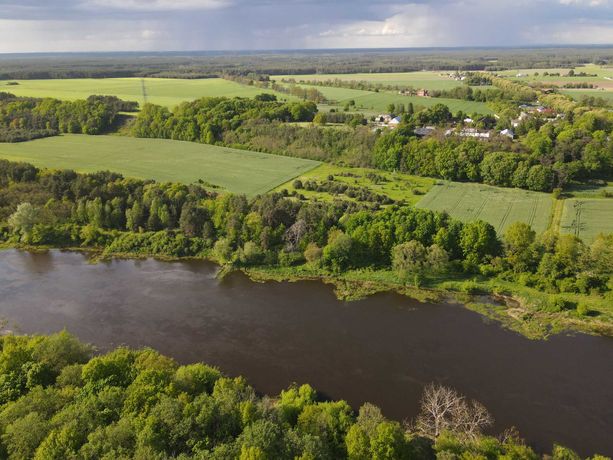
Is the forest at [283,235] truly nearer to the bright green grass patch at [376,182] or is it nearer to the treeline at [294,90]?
the bright green grass patch at [376,182]

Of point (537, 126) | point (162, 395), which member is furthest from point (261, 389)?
point (537, 126)

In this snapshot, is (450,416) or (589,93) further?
(589,93)

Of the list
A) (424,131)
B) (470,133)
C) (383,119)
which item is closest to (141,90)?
(383,119)

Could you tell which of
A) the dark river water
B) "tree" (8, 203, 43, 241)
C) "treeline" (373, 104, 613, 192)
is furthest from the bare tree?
"tree" (8, 203, 43, 241)

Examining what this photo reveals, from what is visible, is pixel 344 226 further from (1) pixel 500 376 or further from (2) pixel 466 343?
(1) pixel 500 376

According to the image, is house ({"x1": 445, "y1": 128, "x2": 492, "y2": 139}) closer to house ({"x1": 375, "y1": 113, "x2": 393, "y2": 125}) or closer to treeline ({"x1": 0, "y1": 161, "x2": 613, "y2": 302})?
house ({"x1": 375, "y1": 113, "x2": 393, "y2": 125})

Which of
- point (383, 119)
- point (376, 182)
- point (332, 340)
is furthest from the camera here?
point (383, 119)

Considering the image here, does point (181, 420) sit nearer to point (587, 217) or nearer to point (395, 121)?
point (587, 217)

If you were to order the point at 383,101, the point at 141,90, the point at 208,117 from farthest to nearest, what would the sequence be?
the point at 141,90, the point at 383,101, the point at 208,117
